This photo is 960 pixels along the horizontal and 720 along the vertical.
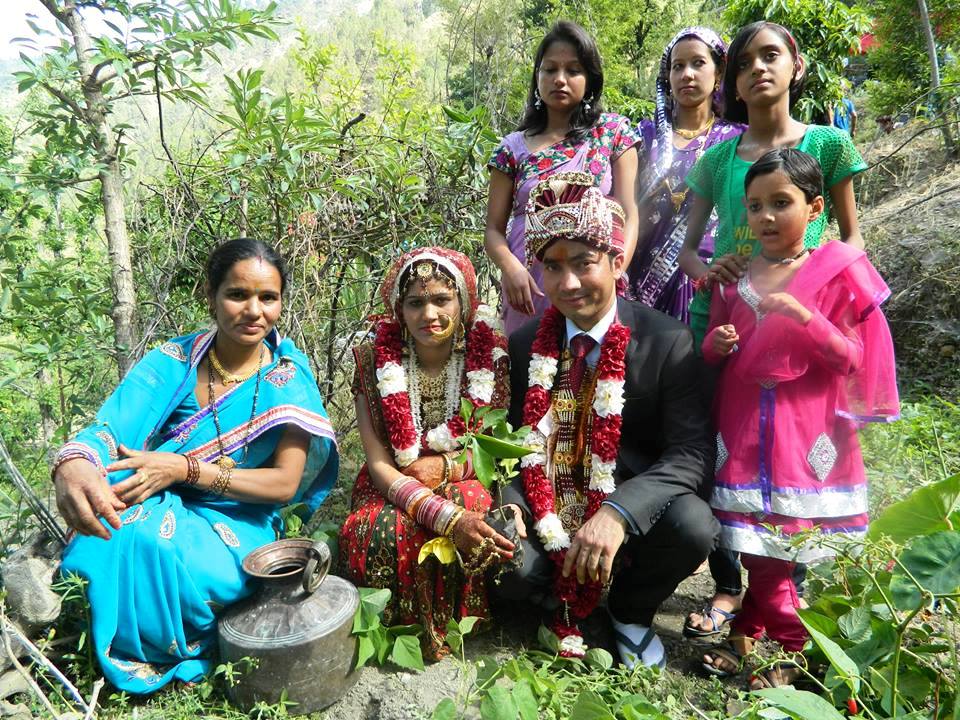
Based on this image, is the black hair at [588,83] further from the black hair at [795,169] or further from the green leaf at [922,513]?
the green leaf at [922,513]

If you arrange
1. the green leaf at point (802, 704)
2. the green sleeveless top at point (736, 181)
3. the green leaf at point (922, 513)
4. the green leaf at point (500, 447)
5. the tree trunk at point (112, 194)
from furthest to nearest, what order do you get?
the tree trunk at point (112, 194)
the green sleeveless top at point (736, 181)
the green leaf at point (500, 447)
the green leaf at point (922, 513)
the green leaf at point (802, 704)

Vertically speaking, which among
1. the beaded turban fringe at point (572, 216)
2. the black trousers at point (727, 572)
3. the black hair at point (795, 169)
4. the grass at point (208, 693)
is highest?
the black hair at point (795, 169)

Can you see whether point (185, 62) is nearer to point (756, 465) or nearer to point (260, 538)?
point (260, 538)

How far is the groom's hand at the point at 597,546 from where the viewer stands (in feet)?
7.45

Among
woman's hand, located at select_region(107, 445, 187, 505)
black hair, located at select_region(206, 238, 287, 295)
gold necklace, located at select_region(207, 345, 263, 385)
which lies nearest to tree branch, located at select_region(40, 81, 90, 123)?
black hair, located at select_region(206, 238, 287, 295)

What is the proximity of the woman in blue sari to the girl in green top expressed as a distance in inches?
70.2

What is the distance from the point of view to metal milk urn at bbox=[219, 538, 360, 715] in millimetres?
2225

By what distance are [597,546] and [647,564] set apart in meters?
0.32

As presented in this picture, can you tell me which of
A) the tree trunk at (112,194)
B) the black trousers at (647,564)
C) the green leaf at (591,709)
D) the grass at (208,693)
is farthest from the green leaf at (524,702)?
the tree trunk at (112,194)

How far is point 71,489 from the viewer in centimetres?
222

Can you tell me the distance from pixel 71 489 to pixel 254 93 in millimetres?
1829

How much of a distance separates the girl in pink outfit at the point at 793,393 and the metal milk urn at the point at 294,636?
→ 4.42 feet

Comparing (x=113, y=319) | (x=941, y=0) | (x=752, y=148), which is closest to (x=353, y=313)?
(x=113, y=319)

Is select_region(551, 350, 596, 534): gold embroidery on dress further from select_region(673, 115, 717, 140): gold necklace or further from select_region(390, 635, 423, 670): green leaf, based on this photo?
select_region(673, 115, 717, 140): gold necklace
